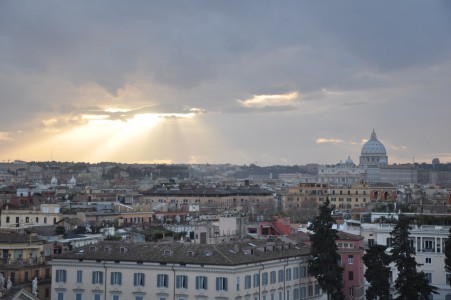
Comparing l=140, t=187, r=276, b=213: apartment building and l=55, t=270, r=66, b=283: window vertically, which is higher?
l=140, t=187, r=276, b=213: apartment building

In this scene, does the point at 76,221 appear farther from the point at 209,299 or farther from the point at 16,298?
the point at 16,298

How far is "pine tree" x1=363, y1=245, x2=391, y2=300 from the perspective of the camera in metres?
48.8

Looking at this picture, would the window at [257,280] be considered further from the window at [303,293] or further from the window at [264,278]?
the window at [303,293]

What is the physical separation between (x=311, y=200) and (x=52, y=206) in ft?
229

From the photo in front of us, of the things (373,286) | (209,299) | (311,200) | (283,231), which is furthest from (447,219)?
(311,200)

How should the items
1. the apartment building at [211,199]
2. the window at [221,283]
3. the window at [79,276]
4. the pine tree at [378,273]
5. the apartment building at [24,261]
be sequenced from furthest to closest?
the apartment building at [211,199] → the pine tree at [378,273] → the window at [79,276] → the apartment building at [24,261] → the window at [221,283]

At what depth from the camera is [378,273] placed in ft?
162

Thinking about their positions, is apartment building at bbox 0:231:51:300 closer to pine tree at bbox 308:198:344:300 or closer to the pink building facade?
pine tree at bbox 308:198:344:300

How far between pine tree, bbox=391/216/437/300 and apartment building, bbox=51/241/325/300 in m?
5.60

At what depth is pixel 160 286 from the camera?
151 ft

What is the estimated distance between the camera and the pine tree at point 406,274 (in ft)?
154

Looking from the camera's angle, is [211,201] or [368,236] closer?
[368,236]

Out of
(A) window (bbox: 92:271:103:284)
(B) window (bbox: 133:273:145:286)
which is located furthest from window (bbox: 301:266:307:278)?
(A) window (bbox: 92:271:103:284)

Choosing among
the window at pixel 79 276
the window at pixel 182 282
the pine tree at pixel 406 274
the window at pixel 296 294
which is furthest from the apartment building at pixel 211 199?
the window at pixel 182 282
